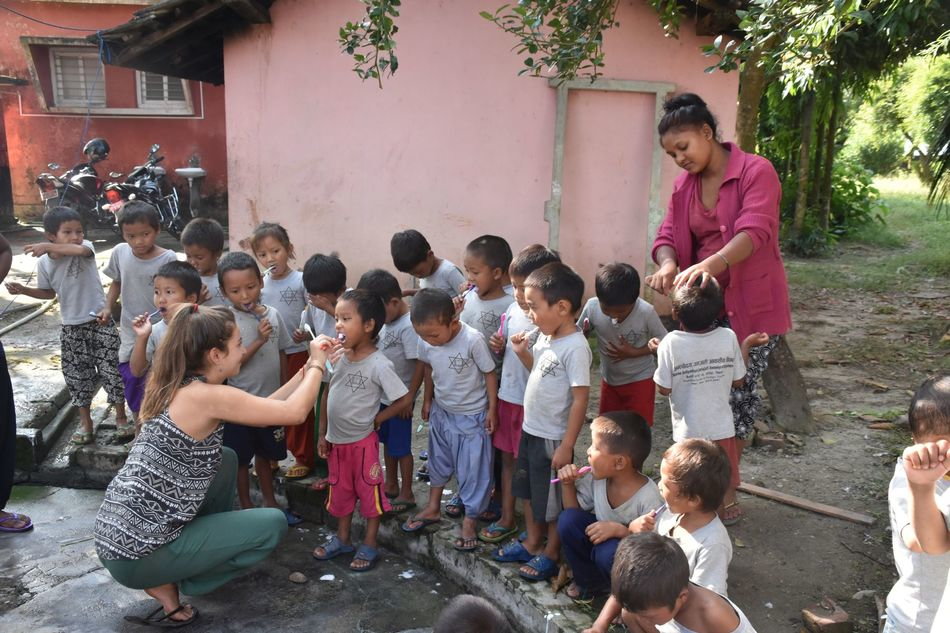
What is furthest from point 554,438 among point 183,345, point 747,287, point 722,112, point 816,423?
point 722,112

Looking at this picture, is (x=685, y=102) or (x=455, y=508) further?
(x=455, y=508)

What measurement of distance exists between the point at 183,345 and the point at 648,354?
2077 mm

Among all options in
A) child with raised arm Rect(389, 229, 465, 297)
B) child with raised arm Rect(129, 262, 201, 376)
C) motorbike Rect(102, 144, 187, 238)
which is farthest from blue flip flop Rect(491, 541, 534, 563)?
motorbike Rect(102, 144, 187, 238)

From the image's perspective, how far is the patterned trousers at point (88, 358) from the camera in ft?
15.5

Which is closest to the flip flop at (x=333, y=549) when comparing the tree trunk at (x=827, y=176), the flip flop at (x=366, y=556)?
the flip flop at (x=366, y=556)

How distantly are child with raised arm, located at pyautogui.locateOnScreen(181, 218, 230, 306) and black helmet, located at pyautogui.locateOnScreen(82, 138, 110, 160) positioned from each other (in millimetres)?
9952

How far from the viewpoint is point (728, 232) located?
3369 mm

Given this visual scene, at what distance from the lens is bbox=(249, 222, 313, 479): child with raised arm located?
4.34 m

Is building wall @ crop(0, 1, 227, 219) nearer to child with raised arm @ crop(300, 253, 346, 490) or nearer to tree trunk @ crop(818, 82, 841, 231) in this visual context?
tree trunk @ crop(818, 82, 841, 231)

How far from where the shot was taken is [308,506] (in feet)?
14.1

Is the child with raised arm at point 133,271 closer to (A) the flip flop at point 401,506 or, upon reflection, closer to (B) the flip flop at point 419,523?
(A) the flip flop at point 401,506

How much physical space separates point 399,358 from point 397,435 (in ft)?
1.26

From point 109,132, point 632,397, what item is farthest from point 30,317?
point 109,132

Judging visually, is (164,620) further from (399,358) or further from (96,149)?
(96,149)
